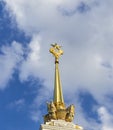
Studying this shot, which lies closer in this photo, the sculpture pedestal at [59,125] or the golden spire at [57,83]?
the sculpture pedestal at [59,125]

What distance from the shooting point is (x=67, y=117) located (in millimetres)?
44000

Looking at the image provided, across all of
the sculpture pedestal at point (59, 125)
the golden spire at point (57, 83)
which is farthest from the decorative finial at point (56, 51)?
the sculpture pedestal at point (59, 125)

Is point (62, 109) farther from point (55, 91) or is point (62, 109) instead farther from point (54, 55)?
point (54, 55)

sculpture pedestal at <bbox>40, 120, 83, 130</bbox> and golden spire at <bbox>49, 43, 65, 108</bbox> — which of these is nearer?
sculpture pedestal at <bbox>40, 120, 83, 130</bbox>

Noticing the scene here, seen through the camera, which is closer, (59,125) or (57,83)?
(59,125)

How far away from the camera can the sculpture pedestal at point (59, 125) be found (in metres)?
42.4

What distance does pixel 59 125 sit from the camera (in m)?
42.8

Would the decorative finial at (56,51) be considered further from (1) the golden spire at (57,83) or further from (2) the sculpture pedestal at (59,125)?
(2) the sculpture pedestal at (59,125)

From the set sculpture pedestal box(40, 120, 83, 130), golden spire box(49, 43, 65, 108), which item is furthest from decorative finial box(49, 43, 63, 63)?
sculpture pedestal box(40, 120, 83, 130)

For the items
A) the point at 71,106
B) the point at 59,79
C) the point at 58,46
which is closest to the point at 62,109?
the point at 71,106

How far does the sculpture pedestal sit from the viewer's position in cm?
4239

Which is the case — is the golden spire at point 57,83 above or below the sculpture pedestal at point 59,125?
above

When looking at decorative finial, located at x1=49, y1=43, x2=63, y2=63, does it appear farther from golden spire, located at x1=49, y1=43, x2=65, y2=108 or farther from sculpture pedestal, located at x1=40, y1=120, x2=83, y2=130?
sculpture pedestal, located at x1=40, y1=120, x2=83, y2=130

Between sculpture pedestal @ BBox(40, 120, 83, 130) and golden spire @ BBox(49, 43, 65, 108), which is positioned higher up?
golden spire @ BBox(49, 43, 65, 108)
